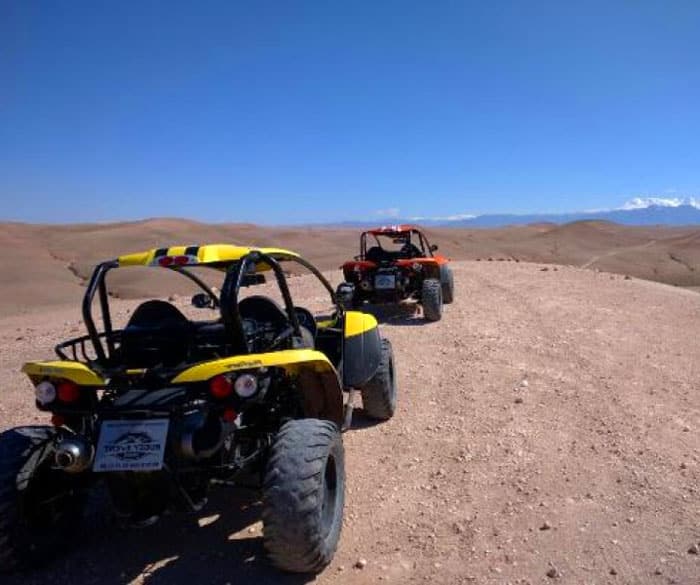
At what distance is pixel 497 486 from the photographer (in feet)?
15.0

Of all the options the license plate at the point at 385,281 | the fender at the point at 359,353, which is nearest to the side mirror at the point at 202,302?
the fender at the point at 359,353

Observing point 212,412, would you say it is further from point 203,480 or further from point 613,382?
point 613,382

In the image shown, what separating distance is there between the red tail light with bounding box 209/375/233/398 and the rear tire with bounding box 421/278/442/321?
7.21 meters

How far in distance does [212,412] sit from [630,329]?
8226 millimetres

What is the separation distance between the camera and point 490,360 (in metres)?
8.02

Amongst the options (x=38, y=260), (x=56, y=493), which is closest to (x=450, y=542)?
(x=56, y=493)

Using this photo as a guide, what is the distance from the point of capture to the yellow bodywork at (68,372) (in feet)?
11.6

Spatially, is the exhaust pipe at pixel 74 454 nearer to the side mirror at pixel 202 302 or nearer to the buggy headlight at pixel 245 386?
the buggy headlight at pixel 245 386

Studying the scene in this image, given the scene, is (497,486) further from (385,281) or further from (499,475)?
(385,281)

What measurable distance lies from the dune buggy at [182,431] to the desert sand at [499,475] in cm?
38

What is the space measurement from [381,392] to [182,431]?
272 cm

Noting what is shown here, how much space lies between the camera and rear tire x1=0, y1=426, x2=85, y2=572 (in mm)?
3305

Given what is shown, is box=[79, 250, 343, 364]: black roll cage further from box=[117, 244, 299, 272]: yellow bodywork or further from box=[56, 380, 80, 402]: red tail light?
box=[56, 380, 80, 402]: red tail light

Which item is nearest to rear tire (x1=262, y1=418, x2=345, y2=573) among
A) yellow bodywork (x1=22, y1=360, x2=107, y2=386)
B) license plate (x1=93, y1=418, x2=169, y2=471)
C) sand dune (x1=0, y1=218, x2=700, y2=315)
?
license plate (x1=93, y1=418, x2=169, y2=471)
